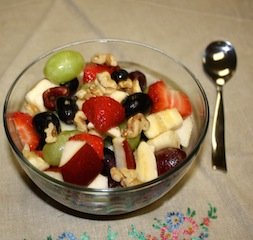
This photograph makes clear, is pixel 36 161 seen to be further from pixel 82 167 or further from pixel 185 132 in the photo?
pixel 185 132

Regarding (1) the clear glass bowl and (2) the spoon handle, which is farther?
(2) the spoon handle

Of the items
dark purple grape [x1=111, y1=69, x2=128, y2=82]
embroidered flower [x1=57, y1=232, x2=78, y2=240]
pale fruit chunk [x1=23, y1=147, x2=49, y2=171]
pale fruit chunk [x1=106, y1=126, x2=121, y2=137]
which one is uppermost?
dark purple grape [x1=111, y1=69, x2=128, y2=82]

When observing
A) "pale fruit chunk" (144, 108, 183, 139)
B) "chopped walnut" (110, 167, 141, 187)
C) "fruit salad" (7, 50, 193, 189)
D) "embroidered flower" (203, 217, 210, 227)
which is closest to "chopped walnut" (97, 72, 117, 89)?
"fruit salad" (7, 50, 193, 189)

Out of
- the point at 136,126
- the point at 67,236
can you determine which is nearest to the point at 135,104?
the point at 136,126

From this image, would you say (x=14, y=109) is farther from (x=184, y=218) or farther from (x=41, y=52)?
(x=184, y=218)

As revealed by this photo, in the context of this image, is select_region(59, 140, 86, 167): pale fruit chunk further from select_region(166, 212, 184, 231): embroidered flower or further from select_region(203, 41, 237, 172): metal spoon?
select_region(203, 41, 237, 172): metal spoon

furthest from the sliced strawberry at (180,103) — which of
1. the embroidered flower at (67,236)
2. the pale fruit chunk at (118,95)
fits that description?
the embroidered flower at (67,236)

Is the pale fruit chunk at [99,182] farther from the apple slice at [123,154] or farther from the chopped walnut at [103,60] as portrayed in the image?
the chopped walnut at [103,60]
